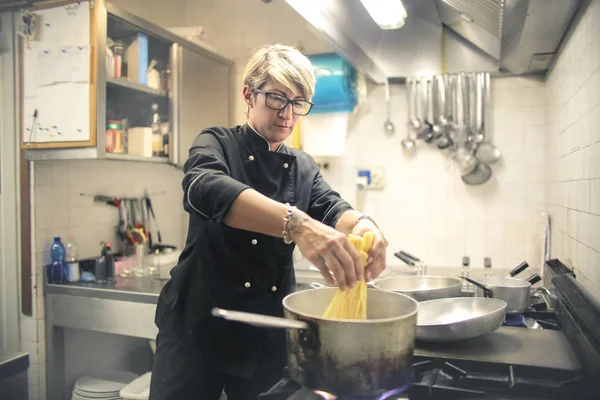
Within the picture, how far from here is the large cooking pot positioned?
77 cm

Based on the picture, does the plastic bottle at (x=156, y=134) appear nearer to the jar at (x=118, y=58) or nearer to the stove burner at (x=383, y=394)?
the jar at (x=118, y=58)

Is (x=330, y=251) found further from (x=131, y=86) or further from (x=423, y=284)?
(x=131, y=86)

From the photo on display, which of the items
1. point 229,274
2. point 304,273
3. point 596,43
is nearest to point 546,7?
point 596,43

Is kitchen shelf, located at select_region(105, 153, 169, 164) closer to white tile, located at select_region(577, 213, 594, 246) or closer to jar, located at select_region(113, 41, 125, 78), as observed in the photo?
jar, located at select_region(113, 41, 125, 78)

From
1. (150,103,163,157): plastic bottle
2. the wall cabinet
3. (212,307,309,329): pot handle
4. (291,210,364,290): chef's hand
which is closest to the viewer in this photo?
(212,307,309,329): pot handle

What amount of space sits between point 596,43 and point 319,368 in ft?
4.14

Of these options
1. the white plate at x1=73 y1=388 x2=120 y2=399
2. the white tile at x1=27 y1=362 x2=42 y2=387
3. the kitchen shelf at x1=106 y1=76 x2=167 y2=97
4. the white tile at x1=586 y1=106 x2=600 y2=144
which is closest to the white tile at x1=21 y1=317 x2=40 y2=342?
the white tile at x1=27 y1=362 x2=42 y2=387

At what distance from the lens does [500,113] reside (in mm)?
2764

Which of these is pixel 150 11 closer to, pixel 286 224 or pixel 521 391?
pixel 286 224

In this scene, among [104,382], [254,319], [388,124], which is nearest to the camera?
[254,319]

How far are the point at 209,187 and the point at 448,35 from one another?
2.21 metres

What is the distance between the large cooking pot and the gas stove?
0.03 meters

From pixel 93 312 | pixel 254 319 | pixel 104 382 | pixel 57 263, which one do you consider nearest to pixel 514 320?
pixel 254 319

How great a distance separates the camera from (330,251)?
892 mm
